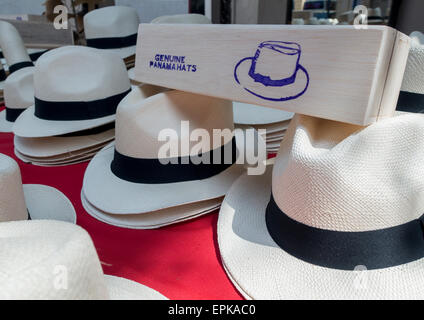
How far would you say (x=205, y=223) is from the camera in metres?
1.12

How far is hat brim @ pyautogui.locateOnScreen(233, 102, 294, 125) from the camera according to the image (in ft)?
5.40

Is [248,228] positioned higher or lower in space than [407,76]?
lower

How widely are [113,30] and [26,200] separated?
165 cm

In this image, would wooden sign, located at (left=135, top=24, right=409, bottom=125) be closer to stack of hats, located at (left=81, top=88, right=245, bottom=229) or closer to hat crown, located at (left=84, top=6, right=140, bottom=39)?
stack of hats, located at (left=81, top=88, right=245, bottom=229)

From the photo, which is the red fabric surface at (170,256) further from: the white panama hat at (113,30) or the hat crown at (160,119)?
the white panama hat at (113,30)

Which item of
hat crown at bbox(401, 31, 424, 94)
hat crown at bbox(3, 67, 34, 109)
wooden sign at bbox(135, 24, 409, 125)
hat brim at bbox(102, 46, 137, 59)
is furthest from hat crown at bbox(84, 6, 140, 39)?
hat crown at bbox(401, 31, 424, 94)

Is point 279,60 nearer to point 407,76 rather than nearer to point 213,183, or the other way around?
point 213,183

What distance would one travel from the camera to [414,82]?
139 centimetres

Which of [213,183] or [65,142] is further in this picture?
[65,142]

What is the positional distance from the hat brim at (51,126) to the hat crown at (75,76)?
0.10 meters

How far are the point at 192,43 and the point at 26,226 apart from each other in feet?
2.38

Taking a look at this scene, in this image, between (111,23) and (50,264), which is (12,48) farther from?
(50,264)

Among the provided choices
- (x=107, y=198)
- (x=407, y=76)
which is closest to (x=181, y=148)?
(x=107, y=198)

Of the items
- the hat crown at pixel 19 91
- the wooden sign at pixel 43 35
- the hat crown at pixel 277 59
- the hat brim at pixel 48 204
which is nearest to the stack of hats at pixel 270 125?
the hat crown at pixel 277 59
